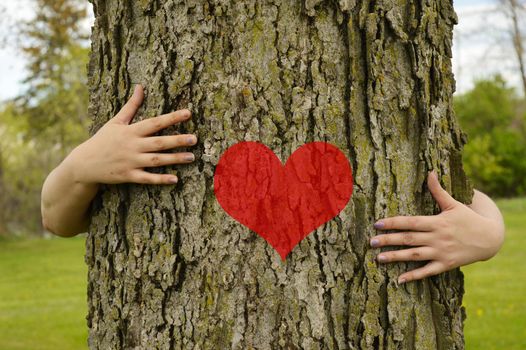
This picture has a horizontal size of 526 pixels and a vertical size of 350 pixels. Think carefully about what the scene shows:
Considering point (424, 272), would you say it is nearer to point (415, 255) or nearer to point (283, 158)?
point (415, 255)

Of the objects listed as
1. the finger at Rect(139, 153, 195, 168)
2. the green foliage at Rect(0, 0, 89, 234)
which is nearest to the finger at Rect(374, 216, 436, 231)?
the finger at Rect(139, 153, 195, 168)

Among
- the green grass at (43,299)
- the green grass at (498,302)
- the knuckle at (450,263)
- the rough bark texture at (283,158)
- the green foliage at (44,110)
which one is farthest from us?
the green foliage at (44,110)

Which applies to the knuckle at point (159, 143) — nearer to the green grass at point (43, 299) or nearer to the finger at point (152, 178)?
the finger at point (152, 178)

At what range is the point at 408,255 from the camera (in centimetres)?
191

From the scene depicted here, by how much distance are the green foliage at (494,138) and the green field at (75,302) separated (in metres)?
9.87

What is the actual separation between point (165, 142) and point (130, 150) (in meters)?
0.12

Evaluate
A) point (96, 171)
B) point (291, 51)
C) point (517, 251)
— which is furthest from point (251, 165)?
point (517, 251)

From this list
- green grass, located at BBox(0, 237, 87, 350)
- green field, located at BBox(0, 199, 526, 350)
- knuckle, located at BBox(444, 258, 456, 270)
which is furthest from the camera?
green grass, located at BBox(0, 237, 87, 350)

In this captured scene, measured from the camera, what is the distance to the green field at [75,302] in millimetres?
6621

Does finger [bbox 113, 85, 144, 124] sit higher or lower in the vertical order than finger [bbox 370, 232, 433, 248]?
higher

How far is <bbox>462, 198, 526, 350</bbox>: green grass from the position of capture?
20.2 ft

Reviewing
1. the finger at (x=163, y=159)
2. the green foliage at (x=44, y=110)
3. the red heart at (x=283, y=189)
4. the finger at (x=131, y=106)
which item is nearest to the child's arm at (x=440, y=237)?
the red heart at (x=283, y=189)

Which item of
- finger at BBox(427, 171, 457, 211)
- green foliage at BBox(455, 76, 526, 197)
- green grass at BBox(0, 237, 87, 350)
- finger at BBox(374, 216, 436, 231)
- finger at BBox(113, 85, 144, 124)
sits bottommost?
green grass at BBox(0, 237, 87, 350)

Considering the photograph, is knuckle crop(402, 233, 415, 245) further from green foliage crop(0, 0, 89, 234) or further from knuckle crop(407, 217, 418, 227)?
green foliage crop(0, 0, 89, 234)
